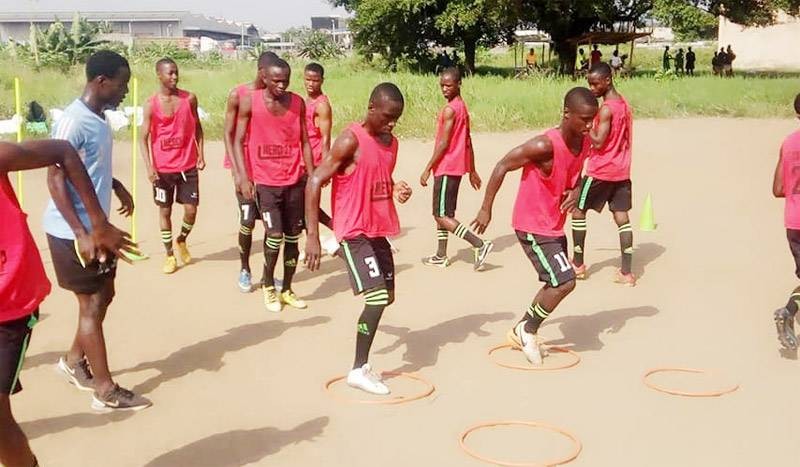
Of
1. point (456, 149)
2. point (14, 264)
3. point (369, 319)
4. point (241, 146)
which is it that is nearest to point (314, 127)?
point (456, 149)

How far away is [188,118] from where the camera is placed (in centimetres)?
944

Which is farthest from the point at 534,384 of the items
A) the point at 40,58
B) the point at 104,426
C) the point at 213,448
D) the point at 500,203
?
the point at 40,58

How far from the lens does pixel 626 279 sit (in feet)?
29.2

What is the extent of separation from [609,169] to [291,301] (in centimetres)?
335

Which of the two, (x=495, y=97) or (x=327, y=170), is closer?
(x=327, y=170)

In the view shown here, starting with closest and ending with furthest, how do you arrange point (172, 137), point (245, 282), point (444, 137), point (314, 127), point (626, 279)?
point (245, 282), point (626, 279), point (172, 137), point (444, 137), point (314, 127)

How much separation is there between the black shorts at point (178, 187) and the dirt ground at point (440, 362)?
77cm

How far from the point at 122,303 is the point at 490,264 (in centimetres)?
391

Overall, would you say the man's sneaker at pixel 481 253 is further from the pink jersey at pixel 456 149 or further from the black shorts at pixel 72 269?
the black shorts at pixel 72 269

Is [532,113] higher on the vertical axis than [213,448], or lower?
higher

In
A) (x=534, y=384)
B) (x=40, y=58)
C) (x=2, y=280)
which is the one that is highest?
(x=40, y=58)

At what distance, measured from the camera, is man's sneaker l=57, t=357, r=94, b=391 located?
19.4ft

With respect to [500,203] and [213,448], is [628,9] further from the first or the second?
[213,448]

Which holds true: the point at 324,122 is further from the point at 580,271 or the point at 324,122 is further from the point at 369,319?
the point at 369,319
